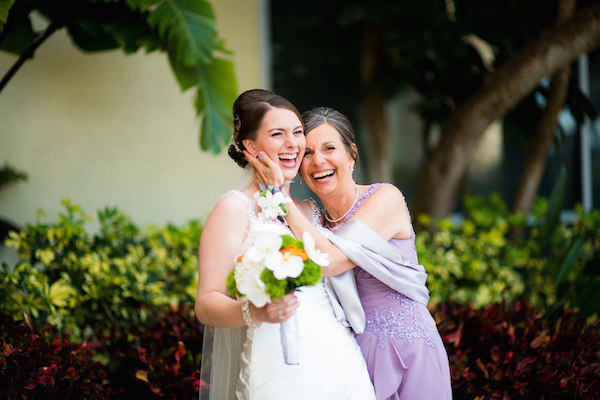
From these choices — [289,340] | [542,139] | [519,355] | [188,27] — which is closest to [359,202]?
[289,340]

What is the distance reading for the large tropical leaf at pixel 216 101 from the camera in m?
4.28

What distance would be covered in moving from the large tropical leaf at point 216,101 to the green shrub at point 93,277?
29.1 inches

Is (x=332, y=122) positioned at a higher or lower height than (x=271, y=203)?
higher

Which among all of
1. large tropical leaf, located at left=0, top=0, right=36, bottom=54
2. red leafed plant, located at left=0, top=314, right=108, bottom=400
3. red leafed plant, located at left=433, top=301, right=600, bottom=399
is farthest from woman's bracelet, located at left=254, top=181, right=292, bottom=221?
large tropical leaf, located at left=0, top=0, right=36, bottom=54

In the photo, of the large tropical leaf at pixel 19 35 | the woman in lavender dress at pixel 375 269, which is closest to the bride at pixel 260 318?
the woman in lavender dress at pixel 375 269

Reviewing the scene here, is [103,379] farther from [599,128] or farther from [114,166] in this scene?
[599,128]

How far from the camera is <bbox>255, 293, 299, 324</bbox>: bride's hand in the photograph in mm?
1751

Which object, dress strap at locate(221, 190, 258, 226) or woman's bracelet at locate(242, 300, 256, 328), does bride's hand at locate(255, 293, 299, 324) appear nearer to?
woman's bracelet at locate(242, 300, 256, 328)

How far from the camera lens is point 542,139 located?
19.0ft

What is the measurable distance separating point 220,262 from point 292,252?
20.2 inches

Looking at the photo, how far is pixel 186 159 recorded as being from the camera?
5.75 m

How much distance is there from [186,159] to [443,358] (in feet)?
12.5

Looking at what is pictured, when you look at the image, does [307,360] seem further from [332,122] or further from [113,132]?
[113,132]

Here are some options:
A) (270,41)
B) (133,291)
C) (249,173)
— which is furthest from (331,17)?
(249,173)
